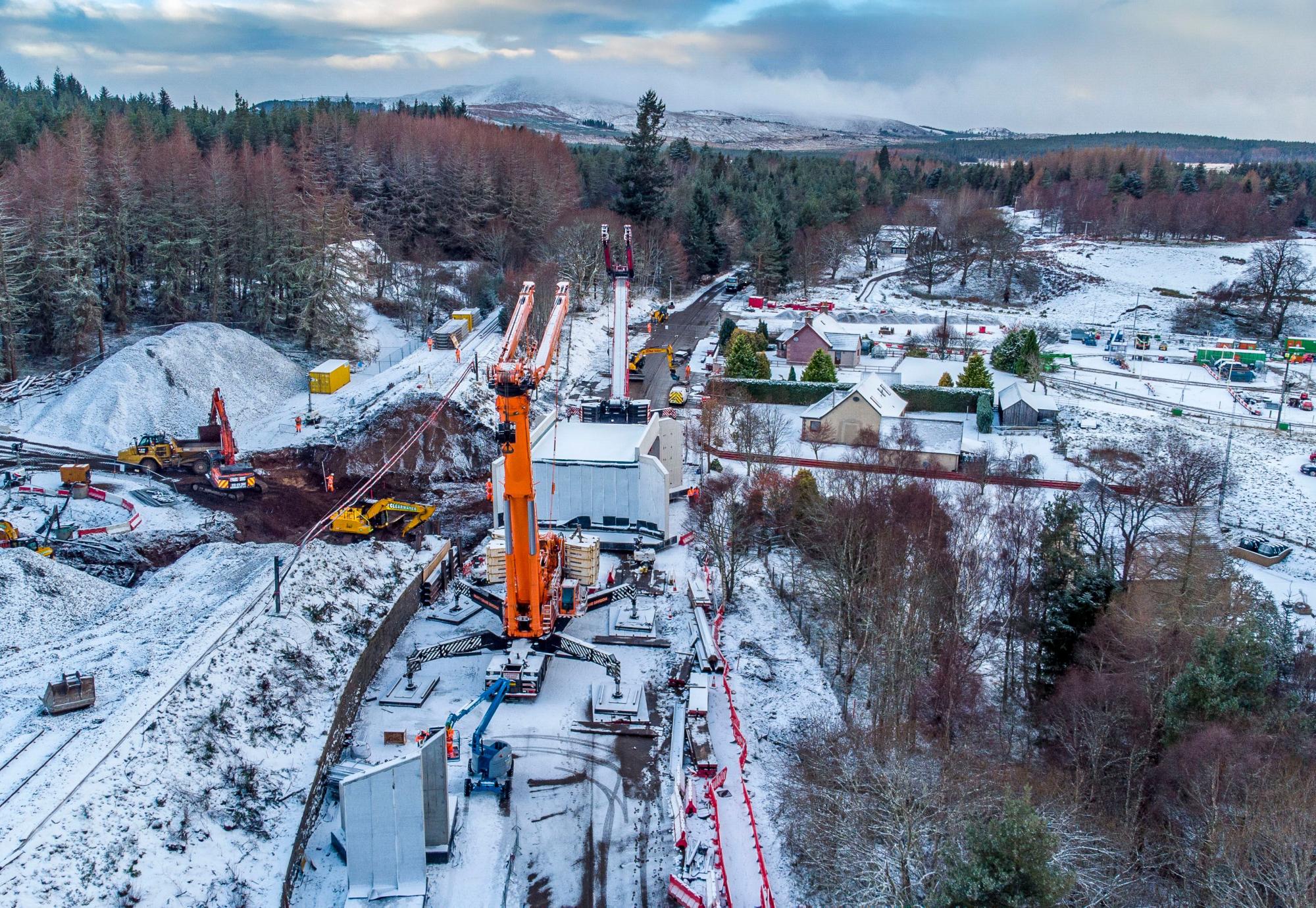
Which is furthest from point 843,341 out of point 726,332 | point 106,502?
point 106,502

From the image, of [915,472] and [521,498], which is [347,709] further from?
[915,472]

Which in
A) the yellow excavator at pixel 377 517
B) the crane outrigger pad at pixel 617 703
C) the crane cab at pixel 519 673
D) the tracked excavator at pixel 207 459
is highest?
the tracked excavator at pixel 207 459

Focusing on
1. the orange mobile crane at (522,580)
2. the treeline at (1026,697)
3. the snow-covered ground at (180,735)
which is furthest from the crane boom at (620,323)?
the snow-covered ground at (180,735)

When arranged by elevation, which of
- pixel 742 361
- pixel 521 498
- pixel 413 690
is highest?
pixel 521 498

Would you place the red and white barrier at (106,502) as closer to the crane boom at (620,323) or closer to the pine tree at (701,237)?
the crane boom at (620,323)

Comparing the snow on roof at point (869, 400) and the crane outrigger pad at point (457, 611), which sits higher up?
the snow on roof at point (869, 400)

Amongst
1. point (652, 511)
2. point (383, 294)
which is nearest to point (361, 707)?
point (652, 511)

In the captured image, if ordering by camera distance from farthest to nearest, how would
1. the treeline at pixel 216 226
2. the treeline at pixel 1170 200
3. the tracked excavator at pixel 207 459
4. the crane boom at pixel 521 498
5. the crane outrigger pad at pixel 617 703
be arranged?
the treeline at pixel 1170 200, the treeline at pixel 216 226, the tracked excavator at pixel 207 459, the crane outrigger pad at pixel 617 703, the crane boom at pixel 521 498
